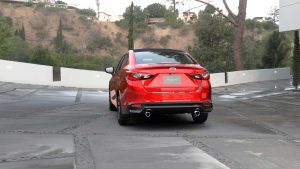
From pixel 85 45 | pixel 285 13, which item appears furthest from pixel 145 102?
pixel 85 45

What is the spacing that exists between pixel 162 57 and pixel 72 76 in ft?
71.6

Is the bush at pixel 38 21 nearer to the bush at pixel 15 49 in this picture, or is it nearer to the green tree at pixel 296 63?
the bush at pixel 15 49

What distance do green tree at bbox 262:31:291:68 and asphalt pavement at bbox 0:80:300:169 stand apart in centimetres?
3404

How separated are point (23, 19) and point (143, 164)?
96431 mm

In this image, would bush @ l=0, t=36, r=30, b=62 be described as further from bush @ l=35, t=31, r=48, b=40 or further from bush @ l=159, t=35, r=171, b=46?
bush @ l=159, t=35, r=171, b=46

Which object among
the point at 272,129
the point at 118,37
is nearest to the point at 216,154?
the point at 272,129

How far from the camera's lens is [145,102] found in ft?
28.2

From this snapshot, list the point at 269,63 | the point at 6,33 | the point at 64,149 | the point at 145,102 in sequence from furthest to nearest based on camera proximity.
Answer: the point at 6,33 < the point at 269,63 < the point at 145,102 < the point at 64,149

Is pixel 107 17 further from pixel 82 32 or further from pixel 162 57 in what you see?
pixel 162 57

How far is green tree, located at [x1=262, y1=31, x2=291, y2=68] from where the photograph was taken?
44281mm

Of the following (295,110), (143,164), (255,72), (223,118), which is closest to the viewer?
(143,164)

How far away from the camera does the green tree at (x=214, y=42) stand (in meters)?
48.9

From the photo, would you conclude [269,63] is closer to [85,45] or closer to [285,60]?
[285,60]

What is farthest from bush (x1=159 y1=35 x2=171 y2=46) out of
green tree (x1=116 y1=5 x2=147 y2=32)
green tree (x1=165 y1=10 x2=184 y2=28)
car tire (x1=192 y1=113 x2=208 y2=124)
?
car tire (x1=192 y1=113 x2=208 y2=124)
